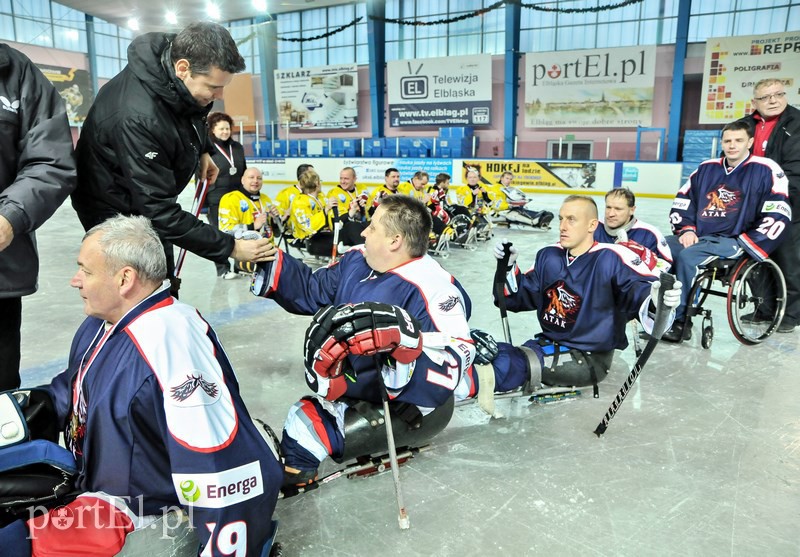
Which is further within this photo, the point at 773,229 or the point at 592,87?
the point at 592,87

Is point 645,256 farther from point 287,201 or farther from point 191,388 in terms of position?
point 287,201

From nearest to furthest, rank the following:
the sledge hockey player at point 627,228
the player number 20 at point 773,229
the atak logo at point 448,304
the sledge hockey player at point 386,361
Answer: the sledge hockey player at point 386,361 → the atak logo at point 448,304 → the player number 20 at point 773,229 → the sledge hockey player at point 627,228

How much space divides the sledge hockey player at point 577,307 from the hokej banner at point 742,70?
16824mm

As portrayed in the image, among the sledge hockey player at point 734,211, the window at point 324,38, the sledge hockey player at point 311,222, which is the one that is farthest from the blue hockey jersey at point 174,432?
the window at point 324,38

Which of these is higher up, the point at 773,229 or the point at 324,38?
the point at 324,38

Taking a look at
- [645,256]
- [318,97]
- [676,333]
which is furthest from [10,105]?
[318,97]

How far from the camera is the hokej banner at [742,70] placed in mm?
16312

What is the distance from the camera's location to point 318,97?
24156mm

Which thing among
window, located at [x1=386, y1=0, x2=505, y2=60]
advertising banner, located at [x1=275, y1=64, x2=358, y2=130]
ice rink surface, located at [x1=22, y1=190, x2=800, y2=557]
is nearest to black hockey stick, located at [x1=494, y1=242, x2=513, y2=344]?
ice rink surface, located at [x1=22, y1=190, x2=800, y2=557]

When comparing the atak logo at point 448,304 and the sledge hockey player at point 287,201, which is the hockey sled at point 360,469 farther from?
the sledge hockey player at point 287,201

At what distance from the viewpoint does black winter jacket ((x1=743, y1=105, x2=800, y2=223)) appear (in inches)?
170

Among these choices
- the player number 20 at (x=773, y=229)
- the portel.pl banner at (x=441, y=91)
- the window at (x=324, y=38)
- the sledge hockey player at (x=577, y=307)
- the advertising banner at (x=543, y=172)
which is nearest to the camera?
the sledge hockey player at (x=577, y=307)

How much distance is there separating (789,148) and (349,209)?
4.72 meters

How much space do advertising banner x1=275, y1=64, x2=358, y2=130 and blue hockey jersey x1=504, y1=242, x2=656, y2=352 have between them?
21549 millimetres
